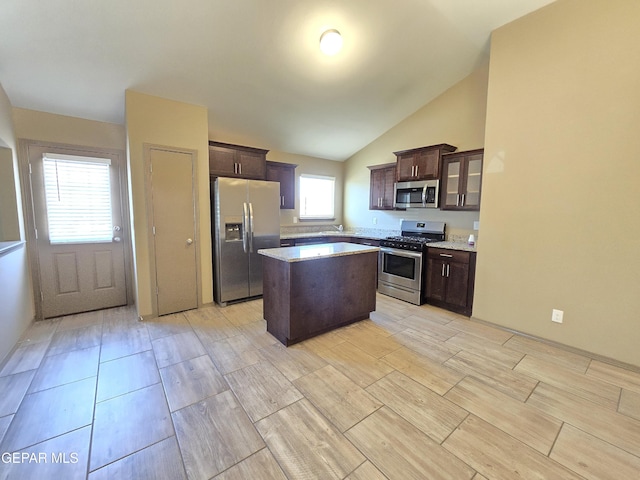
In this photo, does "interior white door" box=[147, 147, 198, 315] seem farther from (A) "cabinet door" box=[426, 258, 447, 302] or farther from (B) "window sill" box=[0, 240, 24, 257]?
(A) "cabinet door" box=[426, 258, 447, 302]

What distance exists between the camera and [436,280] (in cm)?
384

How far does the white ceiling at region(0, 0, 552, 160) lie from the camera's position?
2.37 meters

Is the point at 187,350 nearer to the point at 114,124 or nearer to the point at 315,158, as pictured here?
the point at 114,124

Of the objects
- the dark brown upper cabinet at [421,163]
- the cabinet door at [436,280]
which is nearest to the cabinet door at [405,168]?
the dark brown upper cabinet at [421,163]

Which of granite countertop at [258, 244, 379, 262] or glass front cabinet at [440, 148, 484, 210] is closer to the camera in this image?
granite countertop at [258, 244, 379, 262]

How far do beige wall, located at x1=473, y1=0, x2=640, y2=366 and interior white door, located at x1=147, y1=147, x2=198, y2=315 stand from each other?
12.1ft

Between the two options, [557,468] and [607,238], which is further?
[607,238]

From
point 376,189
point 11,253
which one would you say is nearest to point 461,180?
point 376,189

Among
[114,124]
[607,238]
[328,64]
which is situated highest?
[328,64]

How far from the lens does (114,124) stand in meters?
3.62

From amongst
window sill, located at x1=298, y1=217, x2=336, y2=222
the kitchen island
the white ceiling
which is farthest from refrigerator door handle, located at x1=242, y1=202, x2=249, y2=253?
window sill, located at x1=298, y1=217, x2=336, y2=222

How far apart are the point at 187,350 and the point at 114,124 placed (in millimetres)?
3100

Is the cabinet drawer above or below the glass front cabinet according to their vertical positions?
below

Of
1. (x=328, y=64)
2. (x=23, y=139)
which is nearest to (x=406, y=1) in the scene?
(x=328, y=64)
